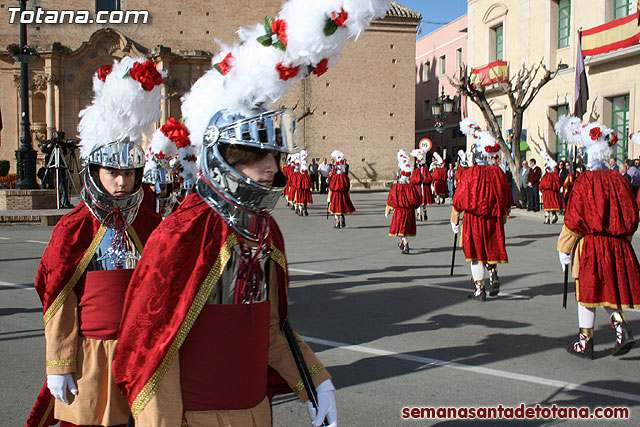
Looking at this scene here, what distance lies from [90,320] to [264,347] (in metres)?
1.22

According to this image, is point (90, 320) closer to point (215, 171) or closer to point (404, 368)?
point (215, 171)

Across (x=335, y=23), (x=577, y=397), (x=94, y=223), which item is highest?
(x=335, y=23)

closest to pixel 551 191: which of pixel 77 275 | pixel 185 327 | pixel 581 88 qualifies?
pixel 581 88

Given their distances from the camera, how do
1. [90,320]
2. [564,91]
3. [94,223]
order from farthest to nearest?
[564,91] < [94,223] < [90,320]

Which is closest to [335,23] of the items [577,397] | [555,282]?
[577,397]

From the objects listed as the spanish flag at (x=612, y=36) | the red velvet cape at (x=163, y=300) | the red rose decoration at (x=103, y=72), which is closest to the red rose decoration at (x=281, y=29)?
the red velvet cape at (x=163, y=300)

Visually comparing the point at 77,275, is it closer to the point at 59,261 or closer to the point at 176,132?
the point at 59,261

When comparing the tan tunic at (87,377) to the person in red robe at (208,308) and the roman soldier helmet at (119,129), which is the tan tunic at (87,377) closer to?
the roman soldier helmet at (119,129)

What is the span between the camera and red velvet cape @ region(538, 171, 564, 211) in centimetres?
1956

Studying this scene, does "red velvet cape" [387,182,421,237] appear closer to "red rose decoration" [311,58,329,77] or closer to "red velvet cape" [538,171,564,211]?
"red velvet cape" [538,171,564,211]

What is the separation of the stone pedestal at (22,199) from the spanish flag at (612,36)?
2038 centimetres

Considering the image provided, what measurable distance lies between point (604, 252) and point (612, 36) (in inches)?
771

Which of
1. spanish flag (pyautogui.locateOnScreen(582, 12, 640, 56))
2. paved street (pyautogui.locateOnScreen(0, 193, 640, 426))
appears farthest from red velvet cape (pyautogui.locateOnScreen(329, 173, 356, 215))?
spanish flag (pyautogui.locateOnScreen(582, 12, 640, 56))

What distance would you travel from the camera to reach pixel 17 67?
120 ft
